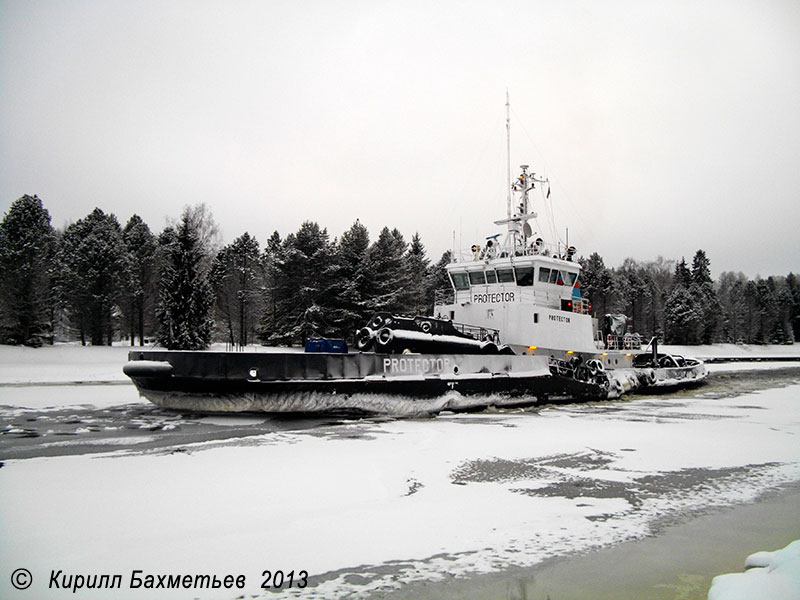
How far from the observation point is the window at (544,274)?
1566 cm

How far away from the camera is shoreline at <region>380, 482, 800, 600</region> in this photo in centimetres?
336

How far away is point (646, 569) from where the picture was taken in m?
3.76

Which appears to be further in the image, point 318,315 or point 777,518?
point 318,315

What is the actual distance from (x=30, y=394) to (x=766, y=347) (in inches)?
2918

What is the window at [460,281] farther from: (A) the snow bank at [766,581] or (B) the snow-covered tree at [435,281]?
(B) the snow-covered tree at [435,281]

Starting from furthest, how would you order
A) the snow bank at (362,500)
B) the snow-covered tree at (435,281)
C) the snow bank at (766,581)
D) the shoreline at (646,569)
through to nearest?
1. the snow-covered tree at (435,281)
2. the snow bank at (362,500)
3. the shoreline at (646,569)
4. the snow bank at (766,581)

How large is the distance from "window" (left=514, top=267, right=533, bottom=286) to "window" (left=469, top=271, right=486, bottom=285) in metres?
1.08

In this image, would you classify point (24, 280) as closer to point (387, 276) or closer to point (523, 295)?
point (387, 276)

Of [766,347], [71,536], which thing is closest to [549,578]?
[71,536]

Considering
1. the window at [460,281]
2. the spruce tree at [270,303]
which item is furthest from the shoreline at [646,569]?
the spruce tree at [270,303]

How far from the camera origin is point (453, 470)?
6.48 metres

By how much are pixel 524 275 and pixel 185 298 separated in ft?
70.4

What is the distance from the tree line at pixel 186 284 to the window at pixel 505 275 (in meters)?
18.8

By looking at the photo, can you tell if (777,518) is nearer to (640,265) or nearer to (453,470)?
(453,470)
